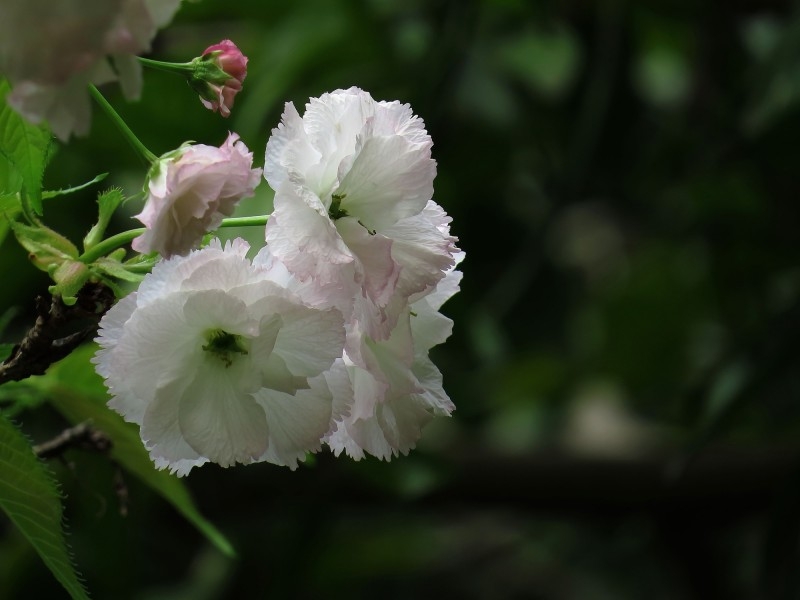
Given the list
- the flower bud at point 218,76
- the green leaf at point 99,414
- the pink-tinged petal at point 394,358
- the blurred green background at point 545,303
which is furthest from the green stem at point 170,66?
the blurred green background at point 545,303

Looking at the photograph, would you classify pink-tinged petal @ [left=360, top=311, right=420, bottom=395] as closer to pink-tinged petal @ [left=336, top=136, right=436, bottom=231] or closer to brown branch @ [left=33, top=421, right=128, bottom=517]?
pink-tinged petal @ [left=336, top=136, right=436, bottom=231]

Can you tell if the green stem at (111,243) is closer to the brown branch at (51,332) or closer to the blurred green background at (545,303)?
the brown branch at (51,332)

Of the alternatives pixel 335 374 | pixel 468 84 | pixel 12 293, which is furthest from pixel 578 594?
pixel 335 374

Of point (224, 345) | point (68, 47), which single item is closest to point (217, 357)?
point (224, 345)

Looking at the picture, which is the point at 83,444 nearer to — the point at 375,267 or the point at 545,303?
the point at 375,267

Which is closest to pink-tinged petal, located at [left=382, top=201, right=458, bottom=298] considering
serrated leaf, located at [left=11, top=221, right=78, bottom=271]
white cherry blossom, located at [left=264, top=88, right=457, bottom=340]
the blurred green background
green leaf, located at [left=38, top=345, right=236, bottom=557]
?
white cherry blossom, located at [left=264, top=88, right=457, bottom=340]

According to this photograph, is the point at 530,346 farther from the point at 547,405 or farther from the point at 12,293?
the point at 12,293
